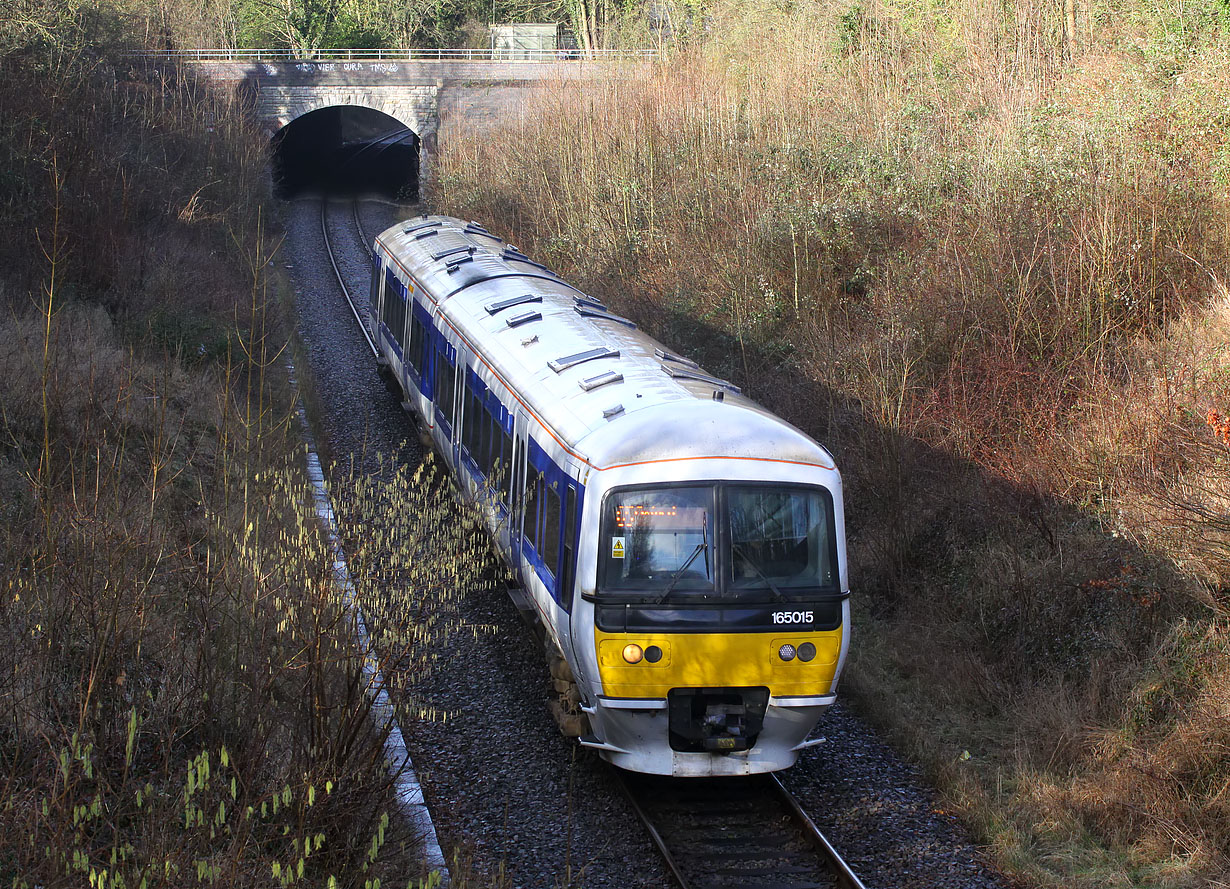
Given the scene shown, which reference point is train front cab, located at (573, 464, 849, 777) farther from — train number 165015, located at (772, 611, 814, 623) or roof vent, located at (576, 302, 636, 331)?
roof vent, located at (576, 302, 636, 331)

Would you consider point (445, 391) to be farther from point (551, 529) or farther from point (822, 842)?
point (822, 842)

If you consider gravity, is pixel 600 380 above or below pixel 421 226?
below

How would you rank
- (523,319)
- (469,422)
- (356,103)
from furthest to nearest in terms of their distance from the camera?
(356,103) → (469,422) → (523,319)

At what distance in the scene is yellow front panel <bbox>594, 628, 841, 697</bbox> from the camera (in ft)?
24.2

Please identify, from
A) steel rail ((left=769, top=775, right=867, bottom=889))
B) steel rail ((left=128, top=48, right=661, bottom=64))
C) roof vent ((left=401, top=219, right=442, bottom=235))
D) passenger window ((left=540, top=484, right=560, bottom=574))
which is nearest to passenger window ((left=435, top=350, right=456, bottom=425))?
passenger window ((left=540, top=484, right=560, bottom=574))

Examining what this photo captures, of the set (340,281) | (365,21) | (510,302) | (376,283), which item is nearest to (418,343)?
(510,302)

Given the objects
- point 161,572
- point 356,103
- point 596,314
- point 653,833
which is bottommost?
point 653,833

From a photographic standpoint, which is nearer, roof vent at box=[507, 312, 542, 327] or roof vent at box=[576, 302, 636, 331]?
roof vent at box=[507, 312, 542, 327]

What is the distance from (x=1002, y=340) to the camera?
42.0 ft

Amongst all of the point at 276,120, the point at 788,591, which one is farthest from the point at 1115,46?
the point at 276,120

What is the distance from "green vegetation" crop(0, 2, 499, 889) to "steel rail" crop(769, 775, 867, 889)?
262 centimetres

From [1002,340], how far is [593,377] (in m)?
6.06

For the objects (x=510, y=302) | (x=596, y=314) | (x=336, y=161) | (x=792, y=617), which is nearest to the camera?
(x=792, y=617)

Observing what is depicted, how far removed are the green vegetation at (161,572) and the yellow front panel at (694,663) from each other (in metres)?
1.27
